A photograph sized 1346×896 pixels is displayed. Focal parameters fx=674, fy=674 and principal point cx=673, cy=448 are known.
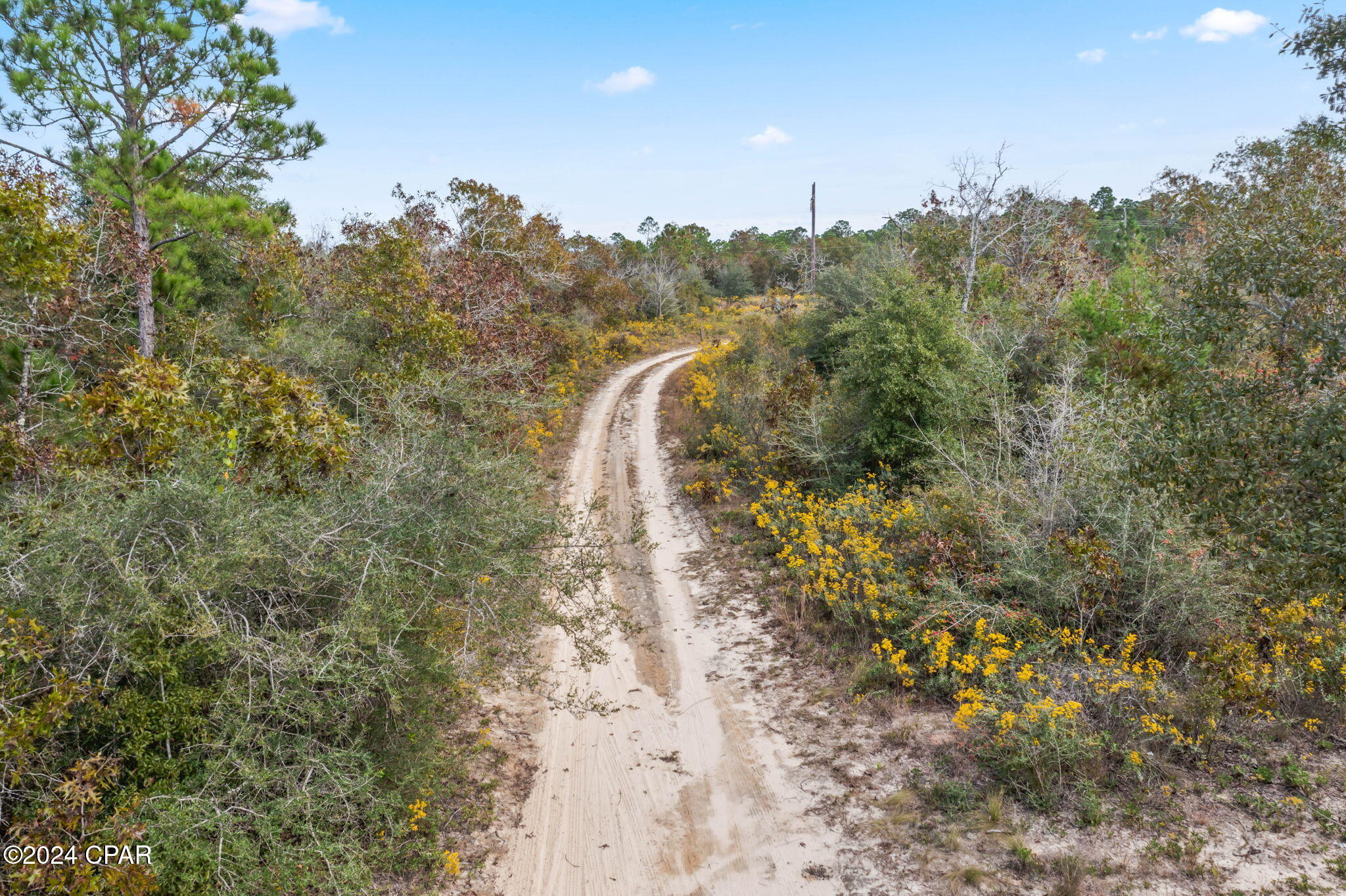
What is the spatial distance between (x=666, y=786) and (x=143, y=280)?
1101cm

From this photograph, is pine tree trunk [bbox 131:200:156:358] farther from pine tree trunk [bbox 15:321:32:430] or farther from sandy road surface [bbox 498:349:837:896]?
sandy road surface [bbox 498:349:837:896]

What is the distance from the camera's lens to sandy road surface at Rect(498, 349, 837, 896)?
19.8 feet

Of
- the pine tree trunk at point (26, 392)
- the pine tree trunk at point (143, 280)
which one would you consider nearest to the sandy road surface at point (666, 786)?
the pine tree trunk at point (26, 392)

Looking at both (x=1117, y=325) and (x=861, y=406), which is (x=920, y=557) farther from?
(x=1117, y=325)

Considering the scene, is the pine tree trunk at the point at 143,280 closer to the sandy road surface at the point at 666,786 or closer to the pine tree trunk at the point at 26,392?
the pine tree trunk at the point at 26,392

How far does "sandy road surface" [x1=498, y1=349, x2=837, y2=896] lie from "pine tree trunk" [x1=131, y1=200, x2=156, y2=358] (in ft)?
28.1

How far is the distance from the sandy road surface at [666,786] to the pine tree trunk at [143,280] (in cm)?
857

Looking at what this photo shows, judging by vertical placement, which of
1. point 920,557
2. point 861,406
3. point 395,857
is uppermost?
point 861,406

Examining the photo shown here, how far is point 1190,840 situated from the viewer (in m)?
5.73

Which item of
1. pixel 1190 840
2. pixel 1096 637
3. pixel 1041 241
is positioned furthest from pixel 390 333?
pixel 1041 241

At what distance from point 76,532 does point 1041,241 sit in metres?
26.0

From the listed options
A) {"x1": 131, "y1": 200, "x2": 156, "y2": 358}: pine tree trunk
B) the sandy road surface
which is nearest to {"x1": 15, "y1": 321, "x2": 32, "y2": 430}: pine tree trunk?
{"x1": 131, "y1": 200, "x2": 156, "y2": 358}: pine tree trunk

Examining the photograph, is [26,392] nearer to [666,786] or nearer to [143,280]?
[143,280]

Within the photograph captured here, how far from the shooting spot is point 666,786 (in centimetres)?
717
